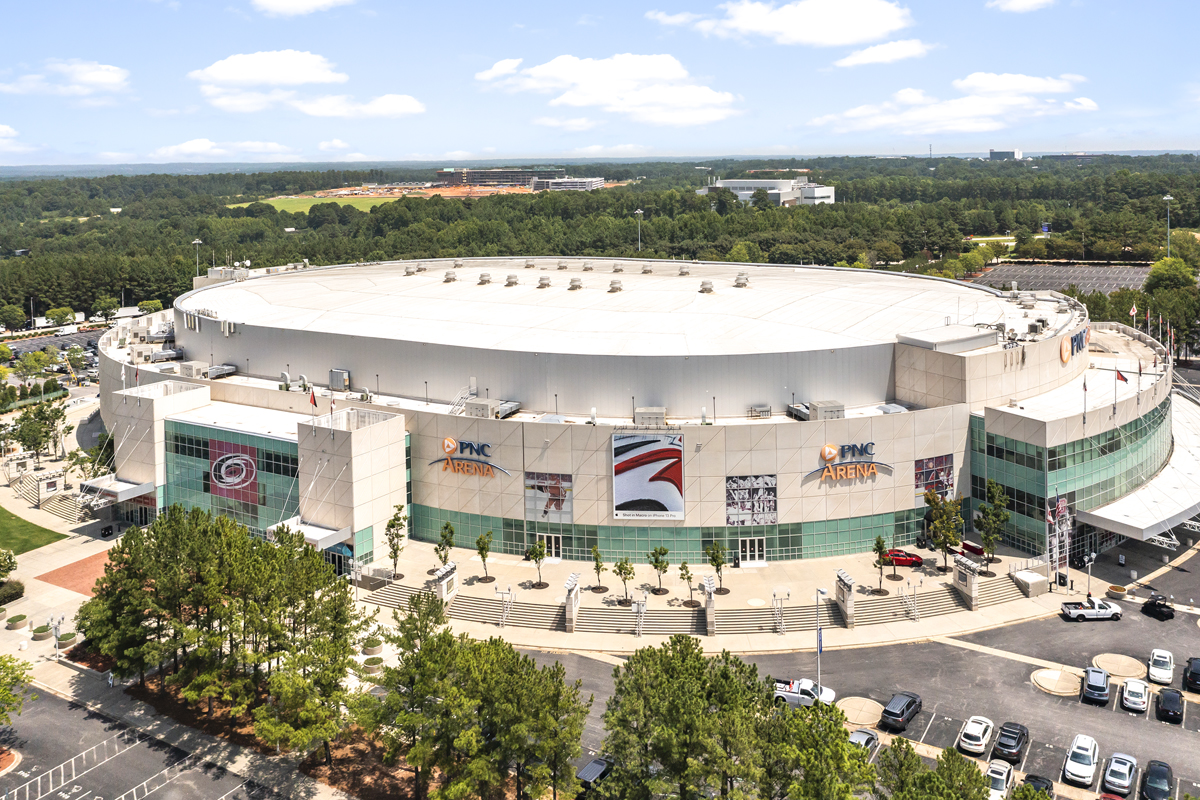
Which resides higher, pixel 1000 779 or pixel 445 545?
pixel 445 545

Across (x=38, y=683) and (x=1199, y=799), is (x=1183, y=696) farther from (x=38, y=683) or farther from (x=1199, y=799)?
(x=38, y=683)

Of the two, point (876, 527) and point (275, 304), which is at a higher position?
point (275, 304)

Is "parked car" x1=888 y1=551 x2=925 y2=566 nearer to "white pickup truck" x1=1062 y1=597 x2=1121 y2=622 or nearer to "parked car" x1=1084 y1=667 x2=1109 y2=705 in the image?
"white pickup truck" x1=1062 y1=597 x2=1121 y2=622

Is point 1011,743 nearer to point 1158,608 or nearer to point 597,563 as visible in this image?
point 1158,608

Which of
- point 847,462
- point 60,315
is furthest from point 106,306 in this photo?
point 847,462

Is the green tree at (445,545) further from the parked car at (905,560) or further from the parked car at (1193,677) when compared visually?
the parked car at (1193,677)

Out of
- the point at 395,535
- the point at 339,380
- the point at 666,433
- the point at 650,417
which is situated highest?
the point at 339,380

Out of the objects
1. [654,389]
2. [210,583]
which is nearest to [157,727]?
[210,583]

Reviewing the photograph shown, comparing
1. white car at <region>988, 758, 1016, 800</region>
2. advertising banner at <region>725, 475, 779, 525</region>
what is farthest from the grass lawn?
white car at <region>988, 758, 1016, 800</region>
